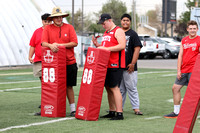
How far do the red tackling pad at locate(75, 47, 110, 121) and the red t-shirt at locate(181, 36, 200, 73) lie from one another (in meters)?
1.43

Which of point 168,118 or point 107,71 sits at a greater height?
point 107,71

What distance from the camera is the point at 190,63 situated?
8078 millimetres

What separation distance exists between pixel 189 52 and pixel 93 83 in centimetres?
182

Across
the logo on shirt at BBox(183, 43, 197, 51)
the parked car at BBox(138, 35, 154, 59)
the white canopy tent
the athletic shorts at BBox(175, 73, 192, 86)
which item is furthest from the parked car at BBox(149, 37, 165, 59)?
the logo on shirt at BBox(183, 43, 197, 51)

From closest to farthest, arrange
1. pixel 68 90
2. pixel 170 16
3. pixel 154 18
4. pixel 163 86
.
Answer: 1. pixel 68 90
2. pixel 163 86
3. pixel 170 16
4. pixel 154 18

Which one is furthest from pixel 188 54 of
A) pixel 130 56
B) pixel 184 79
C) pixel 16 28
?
pixel 16 28

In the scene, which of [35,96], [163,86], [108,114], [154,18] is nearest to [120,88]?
[108,114]

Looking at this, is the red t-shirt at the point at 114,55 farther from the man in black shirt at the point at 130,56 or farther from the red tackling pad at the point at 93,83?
the man in black shirt at the point at 130,56

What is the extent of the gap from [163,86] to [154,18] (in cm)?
14592

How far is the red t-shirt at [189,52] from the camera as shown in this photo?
8008mm

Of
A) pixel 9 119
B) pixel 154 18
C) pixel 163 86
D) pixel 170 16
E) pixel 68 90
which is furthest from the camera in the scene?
pixel 154 18

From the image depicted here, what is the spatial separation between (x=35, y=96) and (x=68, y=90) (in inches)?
132

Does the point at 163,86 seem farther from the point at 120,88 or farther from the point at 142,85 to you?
the point at 120,88

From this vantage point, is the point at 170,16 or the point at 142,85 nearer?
the point at 142,85
